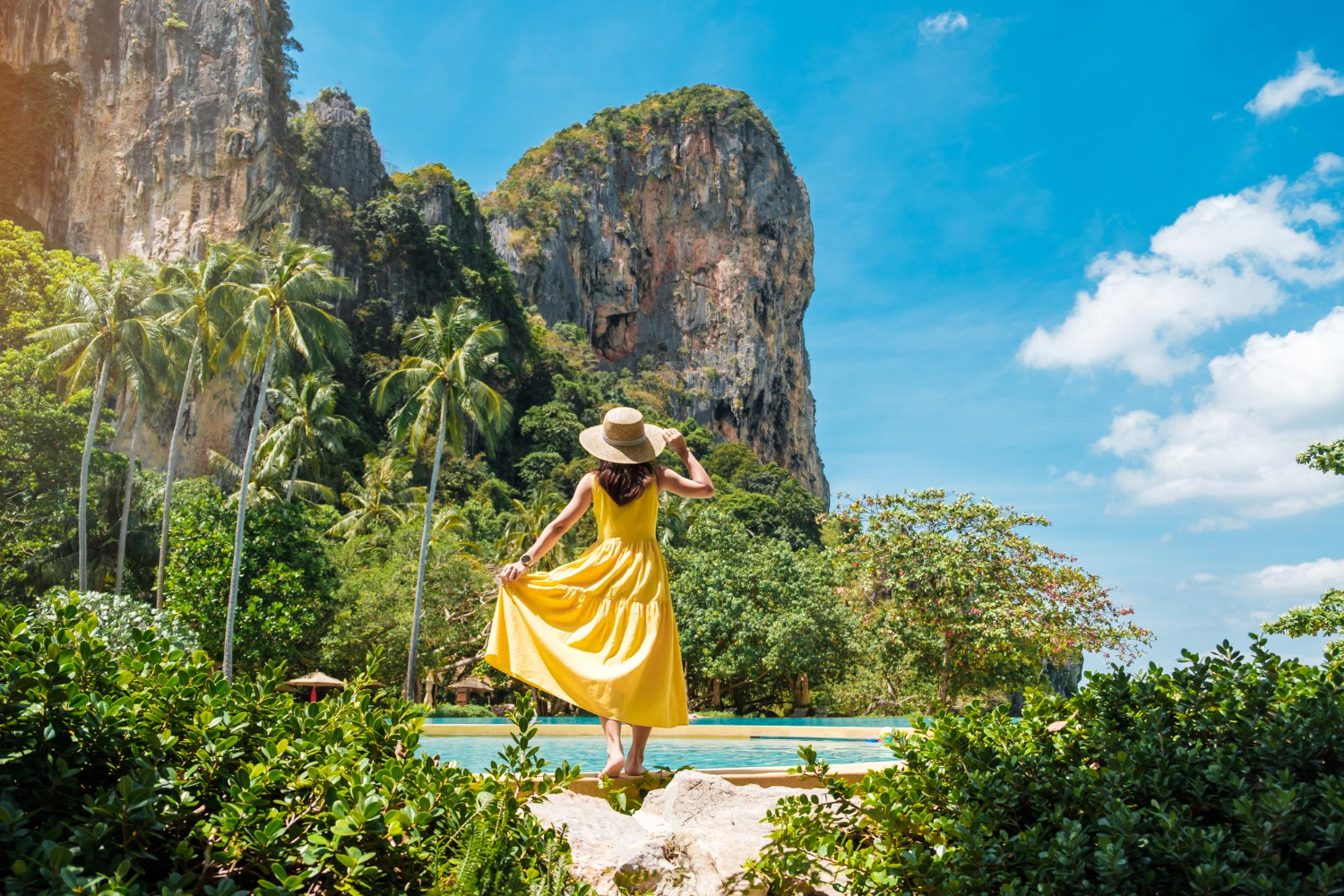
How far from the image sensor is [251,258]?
25406mm

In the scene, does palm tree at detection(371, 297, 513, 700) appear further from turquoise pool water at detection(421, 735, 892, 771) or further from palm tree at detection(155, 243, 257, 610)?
turquoise pool water at detection(421, 735, 892, 771)

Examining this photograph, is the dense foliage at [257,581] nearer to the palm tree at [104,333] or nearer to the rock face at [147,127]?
the palm tree at [104,333]

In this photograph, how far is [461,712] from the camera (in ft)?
68.7

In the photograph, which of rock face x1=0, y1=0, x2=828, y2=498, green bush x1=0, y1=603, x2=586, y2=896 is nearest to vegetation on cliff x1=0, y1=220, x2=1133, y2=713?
rock face x1=0, y1=0, x2=828, y2=498

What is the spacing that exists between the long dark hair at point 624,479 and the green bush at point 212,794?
1.46 m

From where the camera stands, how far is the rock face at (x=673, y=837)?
7.95ft

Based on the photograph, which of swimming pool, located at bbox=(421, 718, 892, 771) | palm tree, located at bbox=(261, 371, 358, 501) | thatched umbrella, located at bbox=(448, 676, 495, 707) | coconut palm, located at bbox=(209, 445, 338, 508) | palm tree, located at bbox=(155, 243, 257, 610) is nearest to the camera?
swimming pool, located at bbox=(421, 718, 892, 771)

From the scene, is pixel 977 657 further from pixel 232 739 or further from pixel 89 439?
pixel 89 439

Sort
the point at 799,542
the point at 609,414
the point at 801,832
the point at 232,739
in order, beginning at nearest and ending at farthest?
the point at 232,739 → the point at 801,832 → the point at 609,414 → the point at 799,542

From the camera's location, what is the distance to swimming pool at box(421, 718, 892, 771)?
25.1ft

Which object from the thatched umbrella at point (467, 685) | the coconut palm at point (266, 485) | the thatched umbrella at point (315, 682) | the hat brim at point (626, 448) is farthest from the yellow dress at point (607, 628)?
the thatched umbrella at point (467, 685)

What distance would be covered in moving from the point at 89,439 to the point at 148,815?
21.3 meters

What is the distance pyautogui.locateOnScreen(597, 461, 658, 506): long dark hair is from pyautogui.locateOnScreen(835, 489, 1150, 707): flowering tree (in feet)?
34.3

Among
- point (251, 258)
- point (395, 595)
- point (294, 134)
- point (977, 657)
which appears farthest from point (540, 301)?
point (977, 657)
